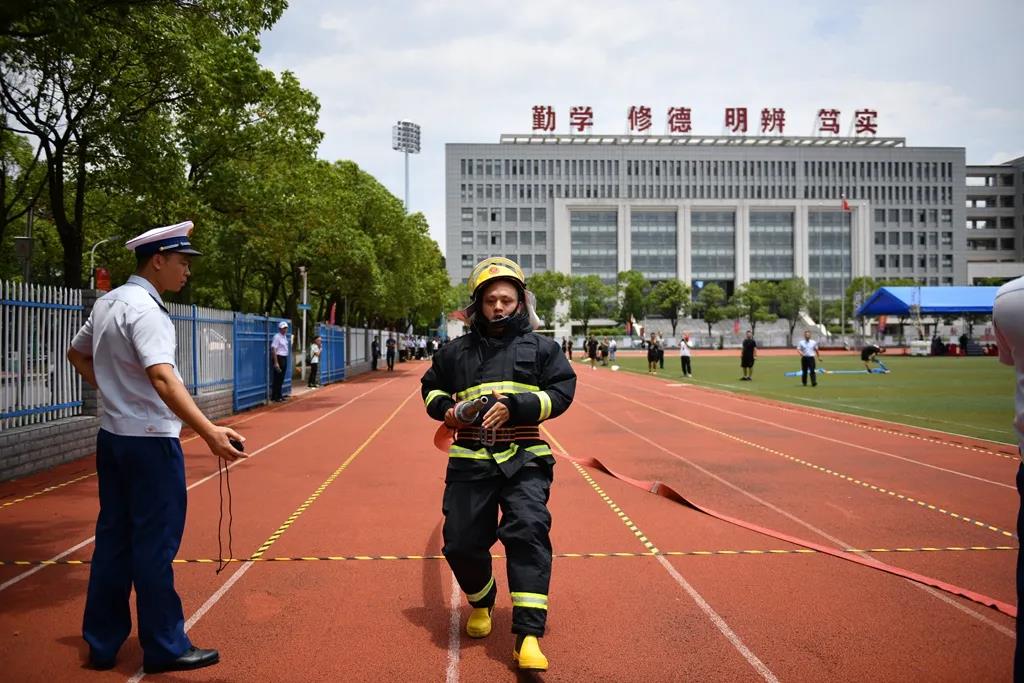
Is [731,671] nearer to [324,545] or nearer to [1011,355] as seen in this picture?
[1011,355]

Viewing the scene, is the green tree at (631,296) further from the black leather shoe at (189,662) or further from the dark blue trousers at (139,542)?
the dark blue trousers at (139,542)

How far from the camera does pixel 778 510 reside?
691 cm

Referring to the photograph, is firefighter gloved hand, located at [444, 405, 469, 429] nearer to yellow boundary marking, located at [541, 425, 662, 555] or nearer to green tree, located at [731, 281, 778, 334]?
yellow boundary marking, located at [541, 425, 662, 555]

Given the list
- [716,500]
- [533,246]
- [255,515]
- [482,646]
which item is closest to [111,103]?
[255,515]

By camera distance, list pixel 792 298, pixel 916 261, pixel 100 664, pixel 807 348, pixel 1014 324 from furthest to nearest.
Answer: pixel 916 261
pixel 792 298
pixel 807 348
pixel 100 664
pixel 1014 324

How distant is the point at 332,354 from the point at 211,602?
25.9 m

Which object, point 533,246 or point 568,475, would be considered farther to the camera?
point 533,246

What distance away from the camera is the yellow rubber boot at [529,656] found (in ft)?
10.8

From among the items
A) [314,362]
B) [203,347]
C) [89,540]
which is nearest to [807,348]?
[314,362]

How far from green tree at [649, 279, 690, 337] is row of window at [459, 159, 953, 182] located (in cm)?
2110

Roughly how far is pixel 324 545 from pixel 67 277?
1454 centimetres

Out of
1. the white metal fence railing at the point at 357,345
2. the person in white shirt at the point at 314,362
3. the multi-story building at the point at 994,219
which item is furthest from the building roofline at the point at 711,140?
the person in white shirt at the point at 314,362

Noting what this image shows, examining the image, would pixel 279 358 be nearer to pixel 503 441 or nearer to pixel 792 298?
pixel 503 441

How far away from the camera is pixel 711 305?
313ft
